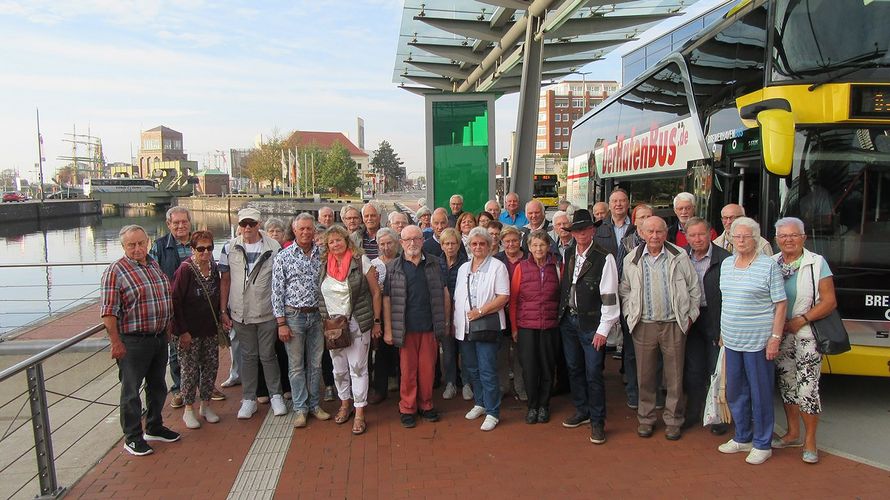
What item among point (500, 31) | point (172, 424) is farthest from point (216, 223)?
point (172, 424)

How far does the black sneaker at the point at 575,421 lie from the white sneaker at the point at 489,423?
1.91 ft

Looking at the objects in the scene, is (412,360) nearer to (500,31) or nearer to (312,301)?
(312,301)

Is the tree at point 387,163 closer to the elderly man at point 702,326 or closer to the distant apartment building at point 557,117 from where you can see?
the distant apartment building at point 557,117

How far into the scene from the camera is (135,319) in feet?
14.3

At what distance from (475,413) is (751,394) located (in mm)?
2187

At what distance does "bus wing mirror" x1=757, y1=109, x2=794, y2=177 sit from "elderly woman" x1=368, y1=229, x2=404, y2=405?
312cm

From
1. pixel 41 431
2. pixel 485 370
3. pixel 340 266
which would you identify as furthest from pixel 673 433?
pixel 41 431

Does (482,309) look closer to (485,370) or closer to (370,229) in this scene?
(485,370)

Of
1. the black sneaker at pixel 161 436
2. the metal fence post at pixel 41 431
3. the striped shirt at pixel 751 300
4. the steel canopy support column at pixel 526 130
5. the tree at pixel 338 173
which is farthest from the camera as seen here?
the tree at pixel 338 173

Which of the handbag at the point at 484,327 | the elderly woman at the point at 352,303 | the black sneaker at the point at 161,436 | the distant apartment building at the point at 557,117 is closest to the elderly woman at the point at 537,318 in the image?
the handbag at the point at 484,327

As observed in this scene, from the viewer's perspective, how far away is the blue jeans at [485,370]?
16.5ft

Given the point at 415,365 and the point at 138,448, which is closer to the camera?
the point at 138,448

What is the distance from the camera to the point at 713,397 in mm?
4570

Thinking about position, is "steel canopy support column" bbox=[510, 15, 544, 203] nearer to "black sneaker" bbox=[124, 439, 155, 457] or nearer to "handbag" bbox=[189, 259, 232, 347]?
"handbag" bbox=[189, 259, 232, 347]
